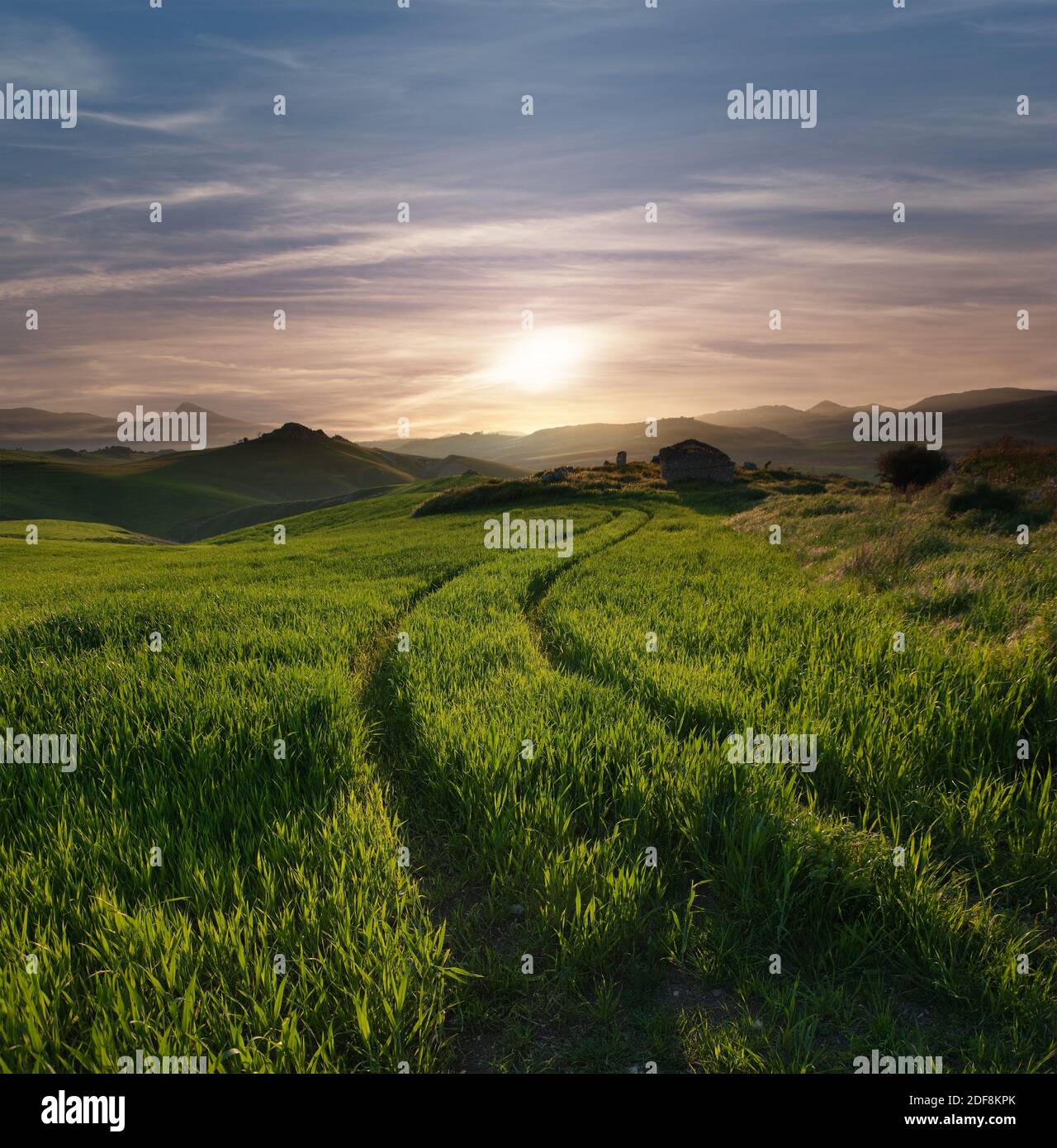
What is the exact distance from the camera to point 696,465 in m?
55.8

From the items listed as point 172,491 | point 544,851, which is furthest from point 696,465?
point 172,491

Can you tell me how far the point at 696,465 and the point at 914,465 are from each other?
60.9 feet

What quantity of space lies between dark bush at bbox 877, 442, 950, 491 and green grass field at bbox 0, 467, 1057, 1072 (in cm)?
3911

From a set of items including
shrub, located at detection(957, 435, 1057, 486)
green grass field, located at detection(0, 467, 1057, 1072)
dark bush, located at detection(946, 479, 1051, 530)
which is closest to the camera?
green grass field, located at detection(0, 467, 1057, 1072)

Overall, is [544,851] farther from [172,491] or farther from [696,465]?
[172,491]

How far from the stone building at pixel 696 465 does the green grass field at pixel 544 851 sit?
49204 mm

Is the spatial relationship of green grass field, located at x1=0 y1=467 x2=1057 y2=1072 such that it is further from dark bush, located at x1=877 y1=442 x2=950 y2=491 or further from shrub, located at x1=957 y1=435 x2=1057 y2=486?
dark bush, located at x1=877 y1=442 x2=950 y2=491

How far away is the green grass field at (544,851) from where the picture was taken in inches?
104

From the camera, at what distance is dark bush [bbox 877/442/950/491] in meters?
40.5

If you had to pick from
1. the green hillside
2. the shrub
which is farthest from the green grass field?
the green hillside
